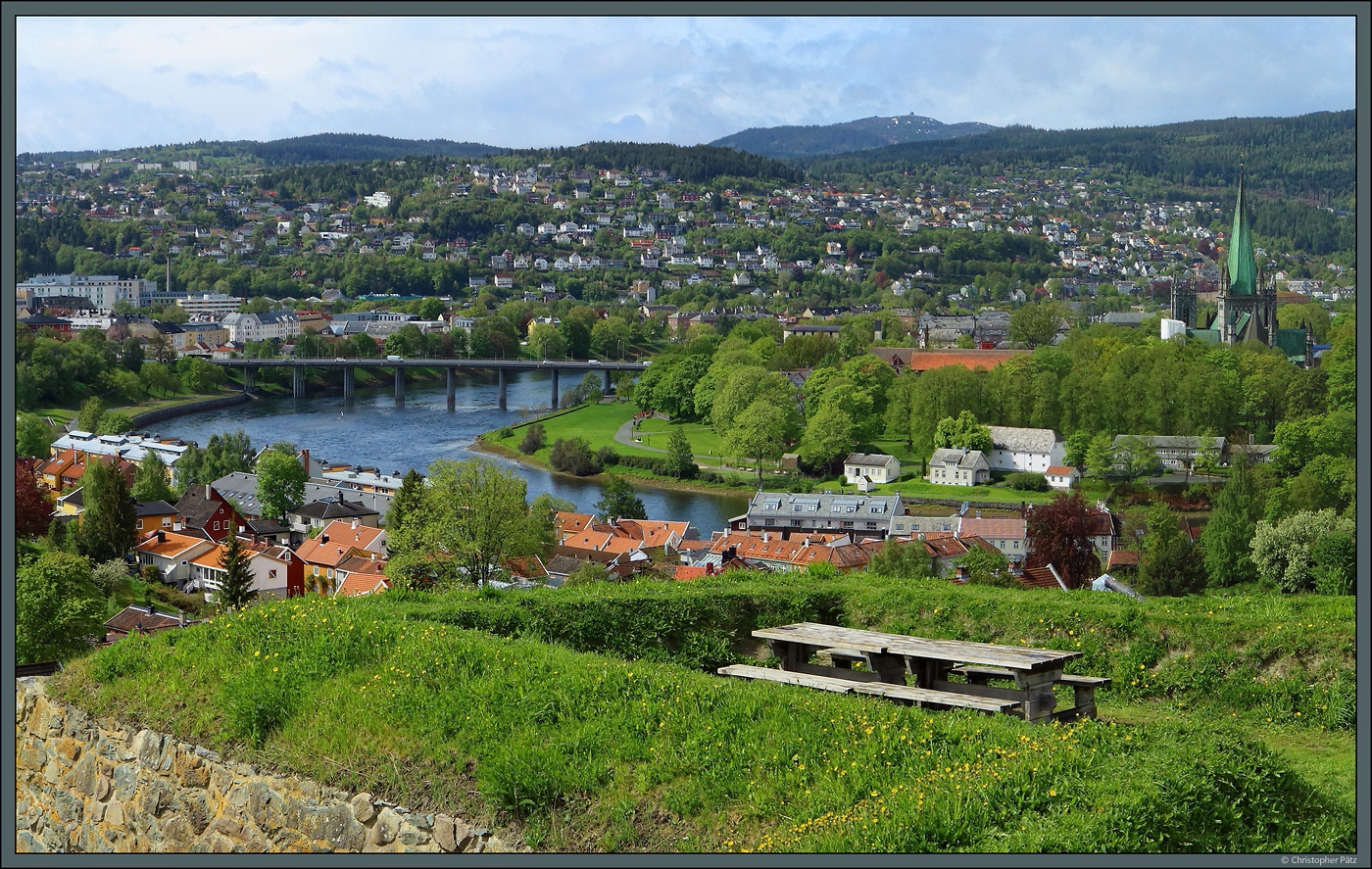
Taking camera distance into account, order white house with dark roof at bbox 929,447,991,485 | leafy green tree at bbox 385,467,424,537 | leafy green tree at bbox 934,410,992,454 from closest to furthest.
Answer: leafy green tree at bbox 385,467,424,537
white house with dark roof at bbox 929,447,991,485
leafy green tree at bbox 934,410,992,454

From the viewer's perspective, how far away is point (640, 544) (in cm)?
2441

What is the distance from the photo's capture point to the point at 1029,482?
36250mm

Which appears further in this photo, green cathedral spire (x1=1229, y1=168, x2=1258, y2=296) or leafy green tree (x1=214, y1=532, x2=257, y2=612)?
green cathedral spire (x1=1229, y1=168, x2=1258, y2=296)

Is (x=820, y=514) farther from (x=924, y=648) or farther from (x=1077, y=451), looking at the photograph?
(x=924, y=648)

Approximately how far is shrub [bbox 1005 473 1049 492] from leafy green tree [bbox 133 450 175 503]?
843 inches

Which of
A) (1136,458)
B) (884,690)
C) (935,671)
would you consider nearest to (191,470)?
(1136,458)

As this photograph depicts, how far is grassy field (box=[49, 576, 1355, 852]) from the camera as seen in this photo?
3777mm

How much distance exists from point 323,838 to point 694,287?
9492 cm

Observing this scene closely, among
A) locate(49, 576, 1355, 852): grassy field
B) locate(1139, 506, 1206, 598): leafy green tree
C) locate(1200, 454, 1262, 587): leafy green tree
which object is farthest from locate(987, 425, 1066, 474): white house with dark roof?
locate(49, 576, 1355, 852): grassy field

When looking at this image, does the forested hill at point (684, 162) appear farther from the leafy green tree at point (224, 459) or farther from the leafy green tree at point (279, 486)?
the leafy green tree at point (279, 486)

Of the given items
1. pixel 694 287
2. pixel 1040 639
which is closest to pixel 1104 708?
pixel 1040 639

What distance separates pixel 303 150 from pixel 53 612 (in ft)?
556

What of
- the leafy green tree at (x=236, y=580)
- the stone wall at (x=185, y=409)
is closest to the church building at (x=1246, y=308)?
the stone wall at (x=185, y=409)

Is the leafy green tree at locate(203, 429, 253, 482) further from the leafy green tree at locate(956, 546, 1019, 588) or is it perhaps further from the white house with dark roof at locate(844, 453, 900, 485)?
the leafy green tree at locate(956, 546, 1019, 588)
